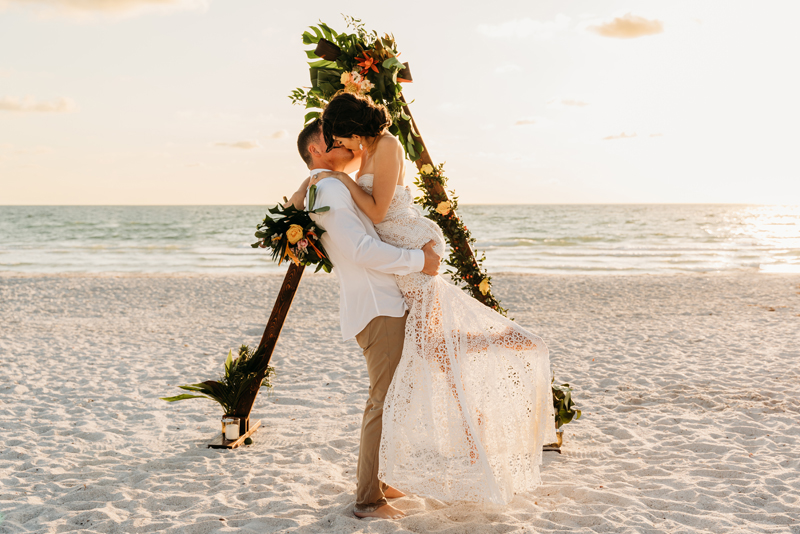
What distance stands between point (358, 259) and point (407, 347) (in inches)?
20.1

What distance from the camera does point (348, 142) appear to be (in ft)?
8.62

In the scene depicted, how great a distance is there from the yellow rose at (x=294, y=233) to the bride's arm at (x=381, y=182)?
0.34 meters

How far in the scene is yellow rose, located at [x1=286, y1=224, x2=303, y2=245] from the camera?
2.77 metres

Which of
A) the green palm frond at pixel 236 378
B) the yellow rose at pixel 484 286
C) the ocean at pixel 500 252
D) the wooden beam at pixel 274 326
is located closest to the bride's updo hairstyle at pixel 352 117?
the wooden beam at pixel 274 326

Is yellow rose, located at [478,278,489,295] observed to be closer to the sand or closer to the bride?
the bride

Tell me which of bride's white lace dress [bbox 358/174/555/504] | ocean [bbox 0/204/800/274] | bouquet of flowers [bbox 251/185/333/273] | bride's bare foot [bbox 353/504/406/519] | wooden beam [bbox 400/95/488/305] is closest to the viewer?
bride's white lace dress [bbox 358/174/555/504]

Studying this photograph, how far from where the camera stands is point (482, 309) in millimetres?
2986

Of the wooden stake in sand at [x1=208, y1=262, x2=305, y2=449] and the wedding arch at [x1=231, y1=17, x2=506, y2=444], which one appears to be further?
the wooden stake in sand at [x1=208, y1=262, x2=305, y2=449]

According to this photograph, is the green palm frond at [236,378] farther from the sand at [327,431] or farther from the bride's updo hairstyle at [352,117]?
the bride's updo hairstyle at [352,117]

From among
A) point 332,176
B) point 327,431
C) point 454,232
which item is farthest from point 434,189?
point 327,431

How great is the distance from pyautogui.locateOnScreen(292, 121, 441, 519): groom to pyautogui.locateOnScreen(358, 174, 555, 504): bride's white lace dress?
7cm

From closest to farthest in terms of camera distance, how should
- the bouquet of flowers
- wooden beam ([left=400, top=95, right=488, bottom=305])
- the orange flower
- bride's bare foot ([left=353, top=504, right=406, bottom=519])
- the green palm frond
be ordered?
the bouquet of flowers
bride's bare foot ([left=353, top=504, right=406, bottom=519])
the orange flower
wooden beam ([left=400, top=95, right=488, bottom=305])
the green palm frond

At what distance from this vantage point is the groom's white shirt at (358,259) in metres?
2.53

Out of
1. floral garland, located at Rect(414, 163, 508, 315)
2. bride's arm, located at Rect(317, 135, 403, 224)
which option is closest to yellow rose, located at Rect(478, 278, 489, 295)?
floral garland, located at Rect(414, 163, 508, 315)
